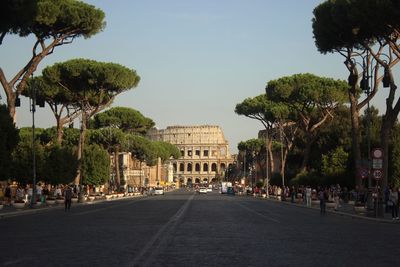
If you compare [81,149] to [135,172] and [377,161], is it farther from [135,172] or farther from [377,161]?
[135,172]

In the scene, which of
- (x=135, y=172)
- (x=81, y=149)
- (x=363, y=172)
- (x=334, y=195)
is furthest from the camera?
(x=135, y=172)

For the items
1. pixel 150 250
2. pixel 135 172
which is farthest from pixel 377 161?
A: pixel 135 172

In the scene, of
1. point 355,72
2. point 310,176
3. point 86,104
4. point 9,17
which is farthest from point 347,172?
point 9,17

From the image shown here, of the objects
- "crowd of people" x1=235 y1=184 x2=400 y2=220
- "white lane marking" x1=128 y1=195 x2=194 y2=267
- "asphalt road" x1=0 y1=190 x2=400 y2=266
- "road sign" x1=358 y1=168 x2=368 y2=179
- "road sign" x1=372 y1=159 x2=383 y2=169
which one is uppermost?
"road sign" x1=372 y1=159 x2=383 y2=169

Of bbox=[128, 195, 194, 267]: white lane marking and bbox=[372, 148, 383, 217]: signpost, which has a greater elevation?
bbox=[372, 148, 383, 217]: signpost

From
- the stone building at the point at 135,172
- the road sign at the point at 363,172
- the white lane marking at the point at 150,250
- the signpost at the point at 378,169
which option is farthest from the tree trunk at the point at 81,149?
the stone building at the point at 135,172

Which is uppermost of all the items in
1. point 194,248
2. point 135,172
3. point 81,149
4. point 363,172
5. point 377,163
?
point 81,149

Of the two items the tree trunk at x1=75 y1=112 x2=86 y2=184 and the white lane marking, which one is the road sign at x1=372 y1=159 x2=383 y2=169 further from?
the tree trunk at x1=75 y1=112 x2=86 y2=184

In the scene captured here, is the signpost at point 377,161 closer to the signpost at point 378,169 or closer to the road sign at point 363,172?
the signpost at point 378,169

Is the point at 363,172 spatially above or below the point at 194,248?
above

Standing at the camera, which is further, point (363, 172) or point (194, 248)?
point (363, 172)

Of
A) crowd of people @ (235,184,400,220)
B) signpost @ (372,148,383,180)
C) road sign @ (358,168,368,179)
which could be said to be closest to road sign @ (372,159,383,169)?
signpost @ (372,148,383,180)

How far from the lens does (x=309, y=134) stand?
67.3 metres

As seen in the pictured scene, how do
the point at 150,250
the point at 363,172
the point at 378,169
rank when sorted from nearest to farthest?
the point at 150,250, the point at 378,169, the point at 363,172
